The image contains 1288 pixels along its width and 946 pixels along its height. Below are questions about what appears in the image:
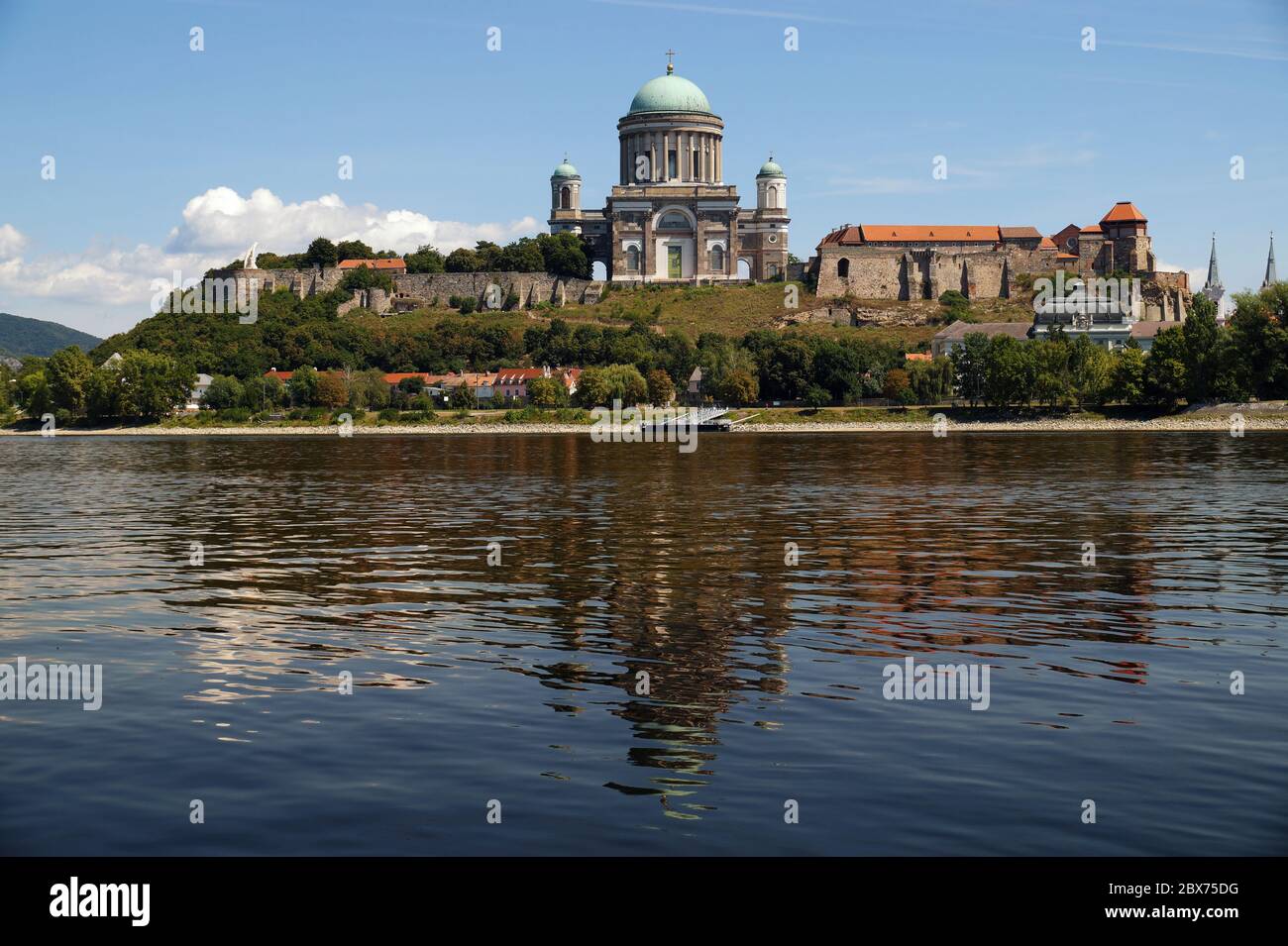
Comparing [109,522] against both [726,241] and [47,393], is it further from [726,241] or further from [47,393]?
[726,241]

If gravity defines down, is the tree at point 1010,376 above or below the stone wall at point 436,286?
below

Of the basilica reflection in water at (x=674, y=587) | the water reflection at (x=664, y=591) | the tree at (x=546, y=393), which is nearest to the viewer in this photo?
the water reflection at (x=664, y=591)

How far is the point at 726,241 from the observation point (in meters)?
190

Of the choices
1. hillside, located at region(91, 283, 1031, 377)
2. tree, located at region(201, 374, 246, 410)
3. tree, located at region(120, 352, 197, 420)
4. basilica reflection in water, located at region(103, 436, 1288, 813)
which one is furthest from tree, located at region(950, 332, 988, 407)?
tree, located at region(120, 352, 197, 420)

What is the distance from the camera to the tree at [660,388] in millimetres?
145750

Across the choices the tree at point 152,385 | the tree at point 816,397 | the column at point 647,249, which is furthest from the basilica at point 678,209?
the tree at point 152,385

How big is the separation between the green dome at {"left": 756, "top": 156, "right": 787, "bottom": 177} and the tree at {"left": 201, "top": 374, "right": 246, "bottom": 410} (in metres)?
82.7

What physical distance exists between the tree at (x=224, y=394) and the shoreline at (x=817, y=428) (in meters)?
6.01

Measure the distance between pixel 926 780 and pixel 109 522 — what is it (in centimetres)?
3376

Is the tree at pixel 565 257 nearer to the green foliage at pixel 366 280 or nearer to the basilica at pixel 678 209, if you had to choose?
the basilica at pixel 678 209

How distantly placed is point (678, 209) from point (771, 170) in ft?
55.5

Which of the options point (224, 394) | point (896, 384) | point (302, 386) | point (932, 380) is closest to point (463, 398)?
point (302, 386)

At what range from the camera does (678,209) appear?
189m

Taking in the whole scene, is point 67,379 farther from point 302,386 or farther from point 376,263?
point 376,263
